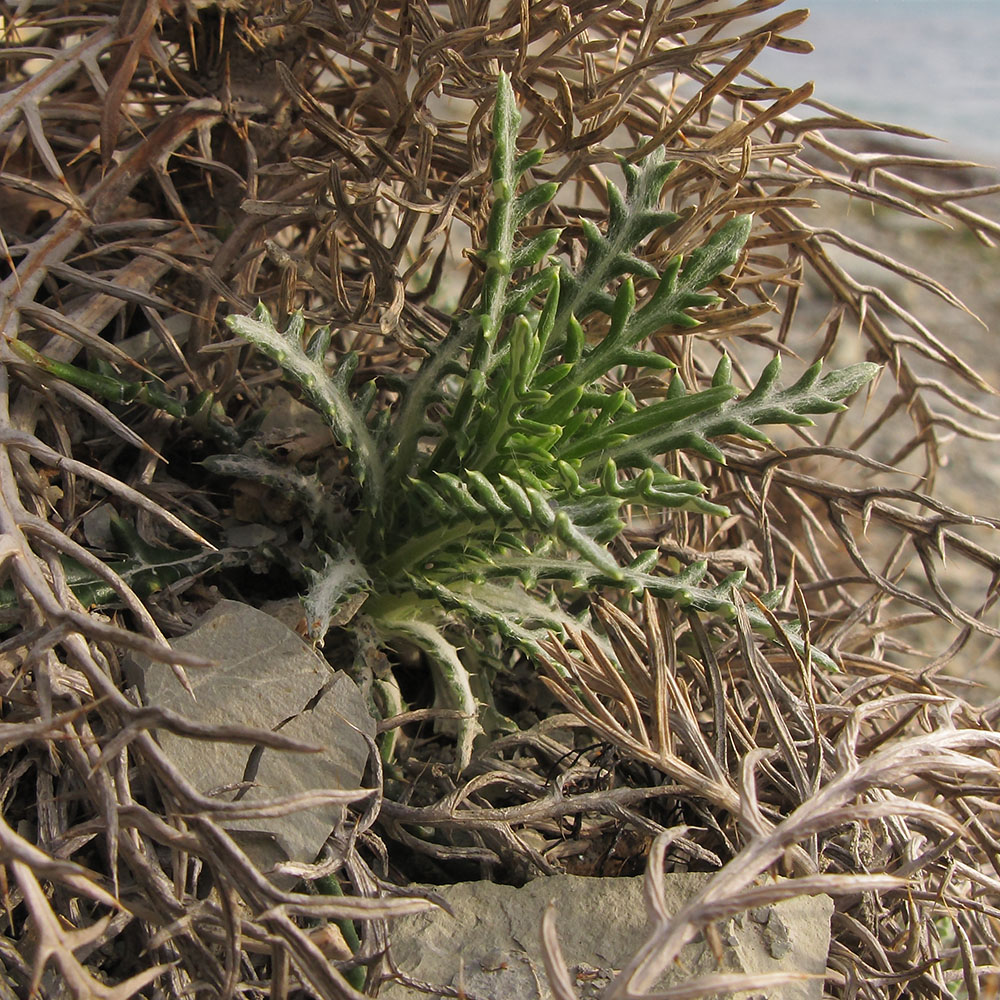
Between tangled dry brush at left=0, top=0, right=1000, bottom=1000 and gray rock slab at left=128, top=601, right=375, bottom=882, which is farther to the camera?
gray rock slab at left=128, top=601, right=375, bottom=882

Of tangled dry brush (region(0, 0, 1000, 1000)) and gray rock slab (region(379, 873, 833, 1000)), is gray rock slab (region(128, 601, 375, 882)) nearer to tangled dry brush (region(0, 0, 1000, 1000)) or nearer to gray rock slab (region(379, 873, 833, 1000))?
tangled dry brush (region(0, 0, 1000, 1000))

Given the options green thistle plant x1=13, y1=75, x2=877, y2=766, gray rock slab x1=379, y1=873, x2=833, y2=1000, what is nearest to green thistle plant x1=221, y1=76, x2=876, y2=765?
green thistle plant x1=13, y1=75, x2=877, y2=766

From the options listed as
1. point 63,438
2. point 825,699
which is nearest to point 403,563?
point 63,438

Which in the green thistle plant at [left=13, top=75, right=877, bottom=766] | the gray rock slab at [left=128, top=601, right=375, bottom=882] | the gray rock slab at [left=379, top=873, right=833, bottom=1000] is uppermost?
the green thistle plant at [left=13, top=75, right=877, bottom=766]

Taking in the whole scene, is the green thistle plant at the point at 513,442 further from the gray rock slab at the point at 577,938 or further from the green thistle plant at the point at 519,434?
the gray rock slab at the point at 577,938

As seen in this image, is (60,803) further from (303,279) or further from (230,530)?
(303,279)

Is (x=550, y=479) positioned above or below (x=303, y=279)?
below
